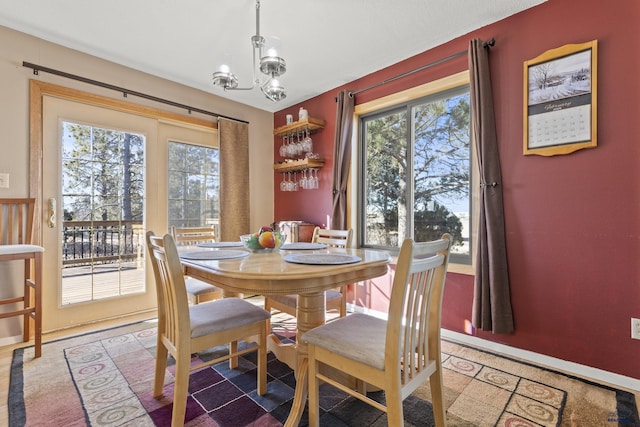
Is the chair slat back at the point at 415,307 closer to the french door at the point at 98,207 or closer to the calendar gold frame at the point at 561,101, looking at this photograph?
the calendar gold frame at the point at 561,101

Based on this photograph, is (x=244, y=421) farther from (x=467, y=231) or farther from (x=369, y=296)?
(x=467, y=231)

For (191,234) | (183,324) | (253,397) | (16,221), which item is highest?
(16,221)

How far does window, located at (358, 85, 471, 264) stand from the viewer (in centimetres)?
255

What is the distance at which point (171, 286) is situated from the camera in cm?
137

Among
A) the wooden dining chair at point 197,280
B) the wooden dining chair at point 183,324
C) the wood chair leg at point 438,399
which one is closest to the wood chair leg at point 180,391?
the wooden dining chair at point 183,324

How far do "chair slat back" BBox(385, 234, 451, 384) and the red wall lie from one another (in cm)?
118

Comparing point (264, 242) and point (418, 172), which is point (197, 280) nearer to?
point (264, 242)

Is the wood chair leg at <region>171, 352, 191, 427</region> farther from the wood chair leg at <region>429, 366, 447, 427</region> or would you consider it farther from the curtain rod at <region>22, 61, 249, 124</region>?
the curtain rod at <region>22, 61, 249, 124</region>

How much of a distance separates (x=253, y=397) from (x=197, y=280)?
94 cm

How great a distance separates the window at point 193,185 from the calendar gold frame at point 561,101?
2.92m

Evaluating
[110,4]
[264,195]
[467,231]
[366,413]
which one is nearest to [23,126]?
[110,4]

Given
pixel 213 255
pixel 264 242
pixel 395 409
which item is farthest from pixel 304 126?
pixel 395 409

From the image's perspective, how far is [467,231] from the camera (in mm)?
2523

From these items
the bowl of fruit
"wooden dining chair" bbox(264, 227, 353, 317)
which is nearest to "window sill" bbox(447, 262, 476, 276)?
"wooden dining chair" bbox(264, 227, 353, 317)
